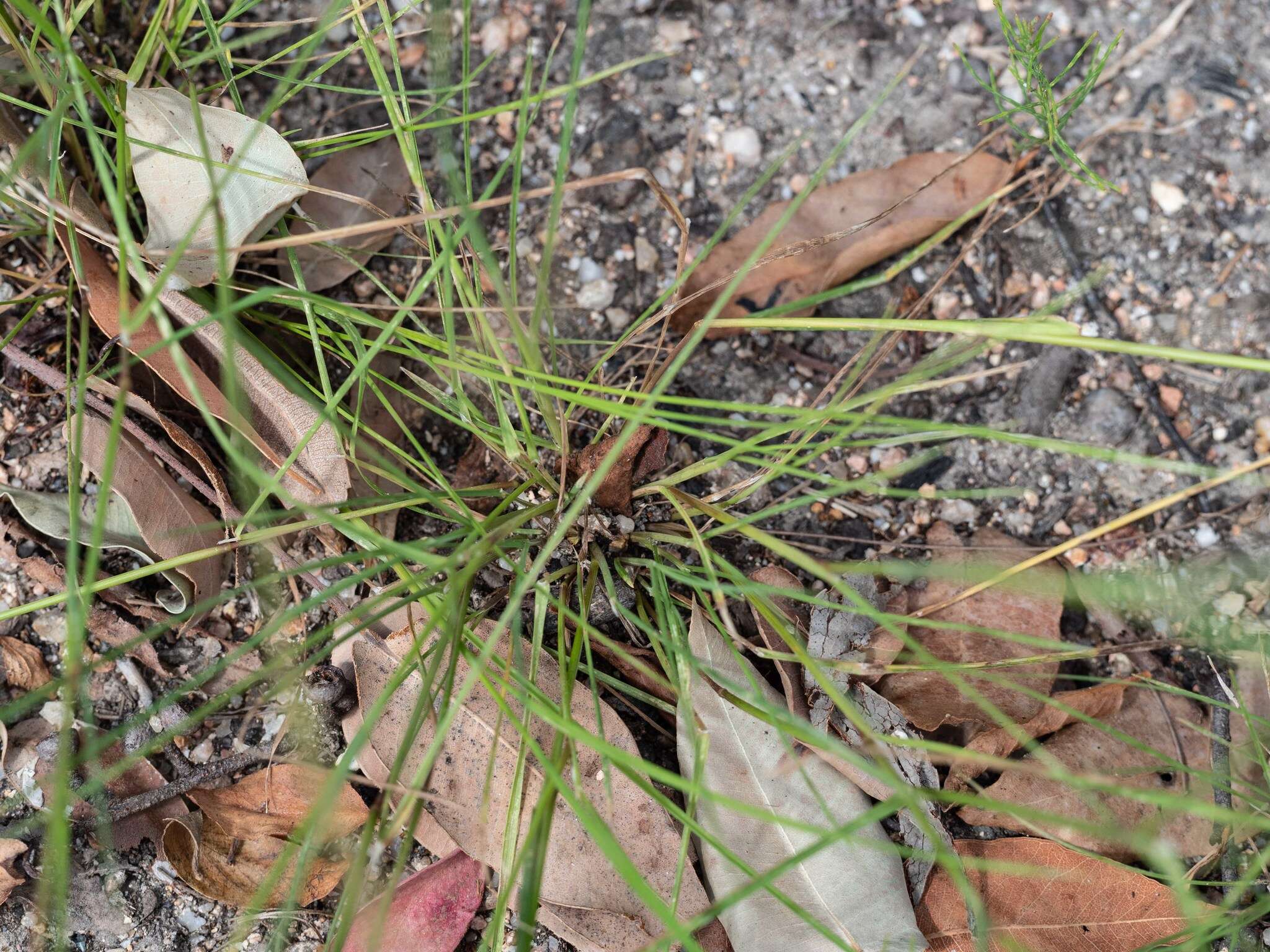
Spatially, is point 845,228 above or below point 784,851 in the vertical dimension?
above

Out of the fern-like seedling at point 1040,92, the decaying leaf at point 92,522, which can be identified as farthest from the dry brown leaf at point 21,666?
the fern-like seedling at point 1040,92

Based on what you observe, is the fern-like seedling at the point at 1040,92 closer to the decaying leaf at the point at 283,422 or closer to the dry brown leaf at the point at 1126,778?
the dry brown leaf at the point at 1126,778

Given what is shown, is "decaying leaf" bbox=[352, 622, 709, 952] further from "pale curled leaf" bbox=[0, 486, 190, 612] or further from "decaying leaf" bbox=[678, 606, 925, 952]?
"pale curled leaf" bbox=[0, 486, 190, 612]

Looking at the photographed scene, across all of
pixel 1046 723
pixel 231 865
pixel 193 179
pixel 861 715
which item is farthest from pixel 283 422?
pixel 1046 723

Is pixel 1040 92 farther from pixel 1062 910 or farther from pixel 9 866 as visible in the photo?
pixel 9 866

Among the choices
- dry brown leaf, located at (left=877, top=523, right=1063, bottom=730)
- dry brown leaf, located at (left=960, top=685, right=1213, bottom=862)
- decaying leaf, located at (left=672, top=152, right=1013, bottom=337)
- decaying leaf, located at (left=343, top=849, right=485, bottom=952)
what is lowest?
decaying leaf, located at (left=343, top=849, right=485, bottom=952)

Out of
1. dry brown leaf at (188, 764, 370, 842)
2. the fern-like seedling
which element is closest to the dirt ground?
the fern-like seedling
